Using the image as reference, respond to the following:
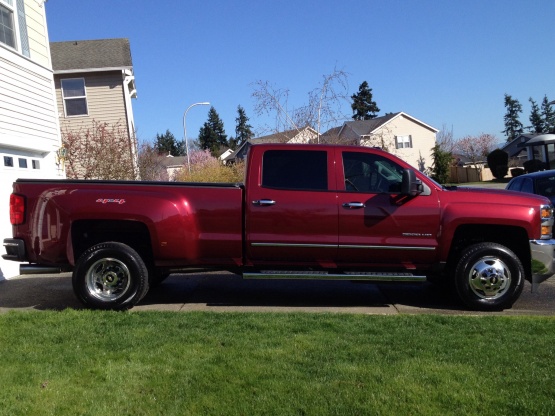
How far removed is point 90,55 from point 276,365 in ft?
69.3

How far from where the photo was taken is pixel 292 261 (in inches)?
261

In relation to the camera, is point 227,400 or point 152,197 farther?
point 152,197

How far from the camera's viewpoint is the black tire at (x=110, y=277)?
6.41 meters

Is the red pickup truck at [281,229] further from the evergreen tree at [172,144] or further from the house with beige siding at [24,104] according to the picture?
the evergreen tree at [172,144]

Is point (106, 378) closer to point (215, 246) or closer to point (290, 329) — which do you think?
point (290, 329)

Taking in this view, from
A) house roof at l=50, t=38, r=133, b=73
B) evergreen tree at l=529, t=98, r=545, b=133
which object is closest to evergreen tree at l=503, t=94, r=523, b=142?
evergreen tree at l=529, t=98, r=545, b=133

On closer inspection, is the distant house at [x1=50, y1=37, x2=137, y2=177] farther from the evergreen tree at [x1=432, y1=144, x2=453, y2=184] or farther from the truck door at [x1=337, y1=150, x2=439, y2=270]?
the evergreen tree at [x1=432, y1=144, x2=453, y2=184]

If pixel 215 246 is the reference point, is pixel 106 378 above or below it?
below

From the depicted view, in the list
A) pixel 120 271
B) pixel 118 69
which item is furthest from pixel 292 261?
pixel 118 69

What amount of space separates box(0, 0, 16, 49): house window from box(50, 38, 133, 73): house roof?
11.3 m

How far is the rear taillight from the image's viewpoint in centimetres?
647

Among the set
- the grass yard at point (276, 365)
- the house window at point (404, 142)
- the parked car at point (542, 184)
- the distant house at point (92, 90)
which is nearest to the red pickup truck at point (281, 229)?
the grass yard at point (276, 365)

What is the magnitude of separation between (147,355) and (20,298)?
3664 mm

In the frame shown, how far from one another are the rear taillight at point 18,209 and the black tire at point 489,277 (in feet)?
17.1
